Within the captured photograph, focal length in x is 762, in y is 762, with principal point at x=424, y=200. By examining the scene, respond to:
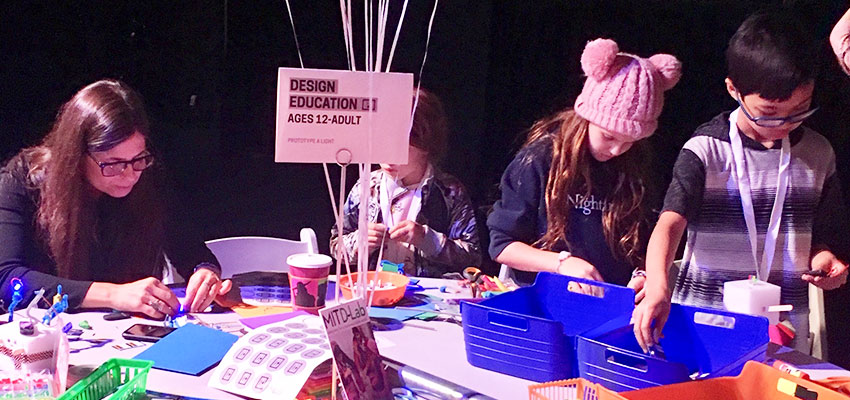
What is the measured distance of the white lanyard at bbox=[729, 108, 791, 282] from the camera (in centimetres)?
198

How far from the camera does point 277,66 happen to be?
12.1ft

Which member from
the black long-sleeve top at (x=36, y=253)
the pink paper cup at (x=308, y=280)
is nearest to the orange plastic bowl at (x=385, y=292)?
the pink paper cup at (x=308, y=280)

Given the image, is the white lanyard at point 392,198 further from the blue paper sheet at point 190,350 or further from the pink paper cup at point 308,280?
the blue paper sheet at point 190,350

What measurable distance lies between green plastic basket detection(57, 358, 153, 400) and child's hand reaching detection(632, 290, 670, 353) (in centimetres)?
82

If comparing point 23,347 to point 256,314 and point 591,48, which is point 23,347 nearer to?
point 256,314

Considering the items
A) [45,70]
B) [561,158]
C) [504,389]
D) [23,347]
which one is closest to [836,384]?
[504,389]

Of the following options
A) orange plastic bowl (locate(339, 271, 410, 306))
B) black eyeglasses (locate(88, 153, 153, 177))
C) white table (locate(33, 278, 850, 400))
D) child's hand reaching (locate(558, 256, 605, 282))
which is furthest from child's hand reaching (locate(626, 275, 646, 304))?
black eyeglasses (locate(88, 153, 153, 177))

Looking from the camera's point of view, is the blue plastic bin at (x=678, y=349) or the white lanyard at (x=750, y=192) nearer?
the blue plastic bin at (x=678, y=349)

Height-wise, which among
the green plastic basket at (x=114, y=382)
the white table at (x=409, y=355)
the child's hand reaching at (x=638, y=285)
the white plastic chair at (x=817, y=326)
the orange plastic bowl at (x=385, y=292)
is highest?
the child's hand reaching at (x=638, y=285)

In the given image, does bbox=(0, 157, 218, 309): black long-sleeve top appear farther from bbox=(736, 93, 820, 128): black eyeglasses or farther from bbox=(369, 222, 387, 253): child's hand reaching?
bbox=(736, 93, 820, 128): black eyeglasses

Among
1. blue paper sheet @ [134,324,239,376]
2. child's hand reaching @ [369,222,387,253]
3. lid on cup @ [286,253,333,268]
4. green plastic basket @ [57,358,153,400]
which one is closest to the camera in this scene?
green plastic basket @ [57,358,153,400]

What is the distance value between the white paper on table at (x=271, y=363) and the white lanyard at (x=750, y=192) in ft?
4.06

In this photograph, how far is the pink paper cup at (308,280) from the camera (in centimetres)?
157

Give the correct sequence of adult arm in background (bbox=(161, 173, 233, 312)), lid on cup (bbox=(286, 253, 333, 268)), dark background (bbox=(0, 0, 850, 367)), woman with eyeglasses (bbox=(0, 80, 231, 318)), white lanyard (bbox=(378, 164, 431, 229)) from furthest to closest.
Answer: dark background (bbox=(0, 0, 850, 367))
white lanyard (bbox=(378, 164, 431, 229))
woman with eyeglasses (bbox=(0, 80, 231, 318))
adult arm in background (bbox=(161, 173, 233, 312))
lid on cup (bbox=(286, 253, 333, 268))
